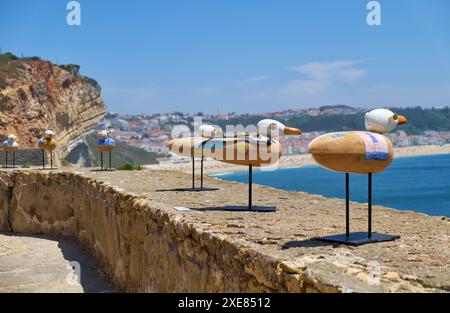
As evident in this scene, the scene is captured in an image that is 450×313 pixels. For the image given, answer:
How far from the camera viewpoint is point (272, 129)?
276 inches

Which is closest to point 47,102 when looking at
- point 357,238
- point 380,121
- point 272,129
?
point 272,129

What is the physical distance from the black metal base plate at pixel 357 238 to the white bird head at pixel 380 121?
87 cm

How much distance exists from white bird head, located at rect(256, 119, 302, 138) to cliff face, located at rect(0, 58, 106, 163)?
899 inches

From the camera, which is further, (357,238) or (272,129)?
(272,129)

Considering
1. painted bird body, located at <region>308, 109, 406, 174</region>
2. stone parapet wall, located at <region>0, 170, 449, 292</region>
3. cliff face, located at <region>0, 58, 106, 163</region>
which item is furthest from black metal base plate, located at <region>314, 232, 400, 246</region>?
cliff face, located at <region>0, 58, 106, 163</region>

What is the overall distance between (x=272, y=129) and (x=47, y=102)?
31.9m

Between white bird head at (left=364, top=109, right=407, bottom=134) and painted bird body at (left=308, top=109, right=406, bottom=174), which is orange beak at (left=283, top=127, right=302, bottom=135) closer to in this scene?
white bird head at (left=364, top=109, right=407, bottom=134)

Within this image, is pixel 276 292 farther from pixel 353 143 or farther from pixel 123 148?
pixel 123 148

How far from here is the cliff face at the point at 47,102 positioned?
31.1 meters

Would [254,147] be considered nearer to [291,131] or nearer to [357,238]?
[291,131]

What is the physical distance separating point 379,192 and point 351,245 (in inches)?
2052

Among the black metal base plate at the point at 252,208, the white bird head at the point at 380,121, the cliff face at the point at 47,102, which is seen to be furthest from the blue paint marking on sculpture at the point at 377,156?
the cliff face at the point at 47,102

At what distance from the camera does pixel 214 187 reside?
Answer: 1051 cm

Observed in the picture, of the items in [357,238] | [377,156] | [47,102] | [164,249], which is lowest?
[164,249]
